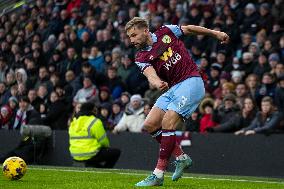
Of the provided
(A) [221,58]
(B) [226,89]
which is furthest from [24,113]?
(B) [226,89]

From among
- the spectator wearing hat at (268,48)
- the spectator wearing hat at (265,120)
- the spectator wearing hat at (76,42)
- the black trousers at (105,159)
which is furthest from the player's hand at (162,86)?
the spectator wearing hat at (76,42)

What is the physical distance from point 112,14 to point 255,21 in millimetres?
5808

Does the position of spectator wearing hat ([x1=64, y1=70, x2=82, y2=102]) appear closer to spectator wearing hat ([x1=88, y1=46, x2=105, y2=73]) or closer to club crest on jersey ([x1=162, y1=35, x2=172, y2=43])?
spectator wearing hat ([x1=88, y1=46, x2=105, y2=73])

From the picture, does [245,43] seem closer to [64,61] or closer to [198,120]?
[198,120]

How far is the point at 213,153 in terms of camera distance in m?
17.0

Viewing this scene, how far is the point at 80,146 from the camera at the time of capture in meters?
16.6

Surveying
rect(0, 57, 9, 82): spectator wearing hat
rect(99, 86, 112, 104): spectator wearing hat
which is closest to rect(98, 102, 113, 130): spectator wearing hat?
rect(99, 86, 112, 104): spectator wearing hat

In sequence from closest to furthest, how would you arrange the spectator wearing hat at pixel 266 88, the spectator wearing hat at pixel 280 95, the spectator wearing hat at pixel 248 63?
1. the spectator wearing hat at pixel 280 95
2. the spectator wearing hat at pixel 266 88
3. the spectator wearing hat at pixel 248 63

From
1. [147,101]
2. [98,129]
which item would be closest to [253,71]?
[147,101]

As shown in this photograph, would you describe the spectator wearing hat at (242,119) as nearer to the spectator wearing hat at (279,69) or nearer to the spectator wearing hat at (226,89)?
the spectator wearing hat at (226,89)

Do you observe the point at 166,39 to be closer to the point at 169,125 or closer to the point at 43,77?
the point at 169,125

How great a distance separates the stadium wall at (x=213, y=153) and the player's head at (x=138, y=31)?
556 cm

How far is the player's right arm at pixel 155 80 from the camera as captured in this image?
1054cm

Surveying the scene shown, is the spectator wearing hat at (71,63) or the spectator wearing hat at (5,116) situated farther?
the spectator wearing hat at (71,63)
